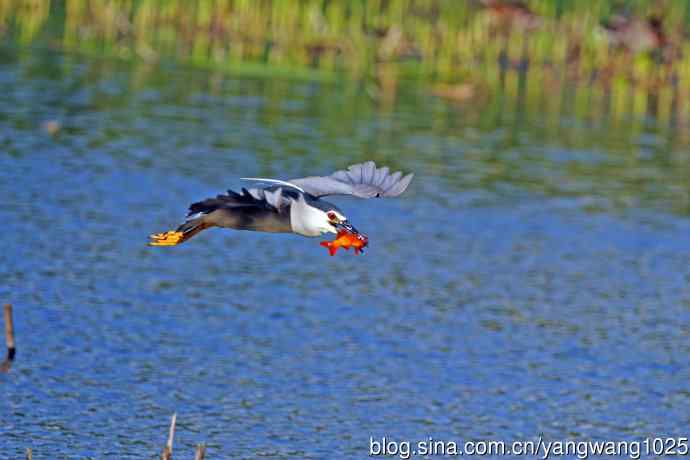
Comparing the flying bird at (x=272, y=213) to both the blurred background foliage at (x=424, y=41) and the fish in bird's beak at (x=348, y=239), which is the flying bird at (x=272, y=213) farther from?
the blurred background foliage at (x=424, y=41)

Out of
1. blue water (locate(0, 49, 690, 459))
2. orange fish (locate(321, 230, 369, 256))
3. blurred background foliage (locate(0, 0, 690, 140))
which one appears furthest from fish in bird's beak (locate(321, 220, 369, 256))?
blurred background foliage (locate(0, 0, 690, 140))

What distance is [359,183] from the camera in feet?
29.7

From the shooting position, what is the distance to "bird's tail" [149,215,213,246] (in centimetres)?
827

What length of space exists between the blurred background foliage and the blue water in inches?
78.2

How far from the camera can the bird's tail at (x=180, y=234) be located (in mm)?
8273

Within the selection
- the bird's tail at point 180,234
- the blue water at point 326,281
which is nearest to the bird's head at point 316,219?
the bird's tail at point 180,234

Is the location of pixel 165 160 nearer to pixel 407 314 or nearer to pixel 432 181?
pixel 432 181

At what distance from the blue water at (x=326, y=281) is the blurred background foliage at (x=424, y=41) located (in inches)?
78.2

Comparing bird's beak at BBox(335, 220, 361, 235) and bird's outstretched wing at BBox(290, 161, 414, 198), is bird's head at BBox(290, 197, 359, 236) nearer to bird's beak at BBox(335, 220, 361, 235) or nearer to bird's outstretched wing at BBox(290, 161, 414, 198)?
bird's beak at BBox(335, 220, 361, 235)

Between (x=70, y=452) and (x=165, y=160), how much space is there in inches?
401

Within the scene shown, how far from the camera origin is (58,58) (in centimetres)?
2767

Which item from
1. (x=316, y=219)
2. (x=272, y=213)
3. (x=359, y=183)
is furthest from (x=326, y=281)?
(x=316, y=219)

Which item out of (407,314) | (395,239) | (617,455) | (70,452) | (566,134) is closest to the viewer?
(70,452)

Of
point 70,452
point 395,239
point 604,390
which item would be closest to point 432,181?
point 395,239
